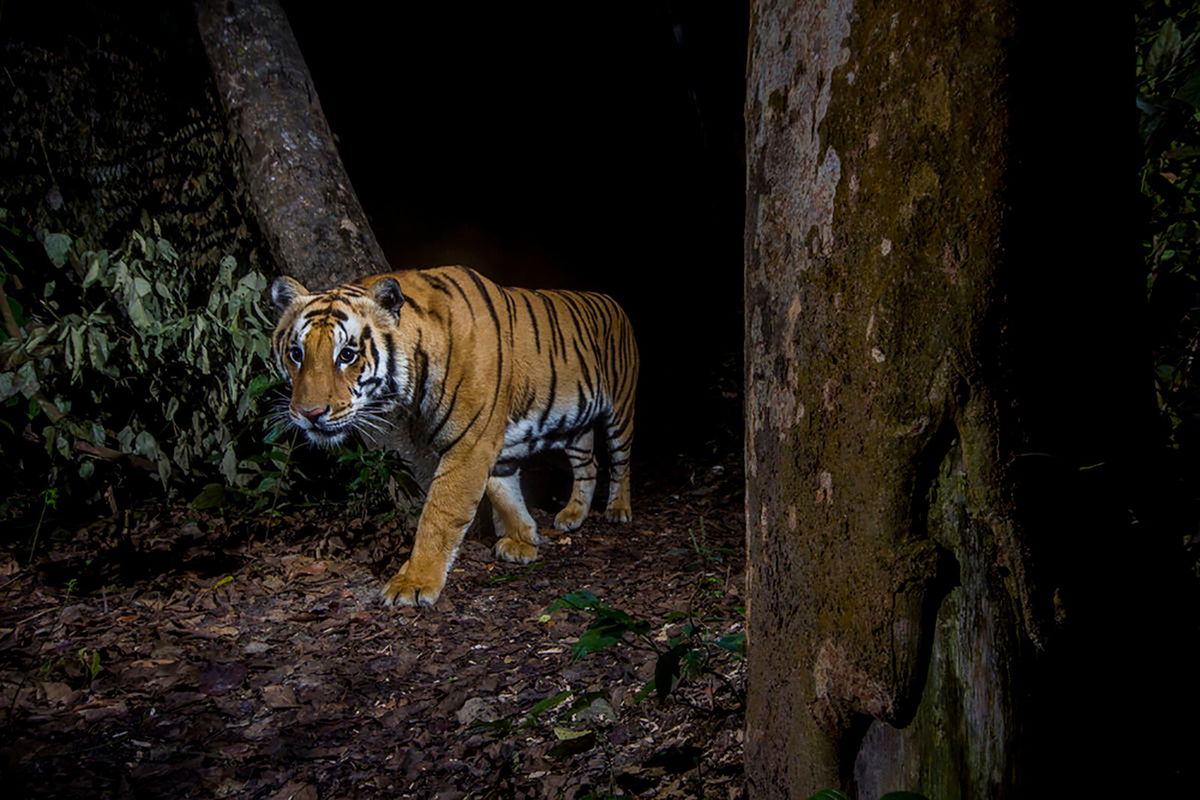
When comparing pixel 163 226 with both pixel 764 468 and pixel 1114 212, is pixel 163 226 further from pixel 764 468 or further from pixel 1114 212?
pixel 1114 212

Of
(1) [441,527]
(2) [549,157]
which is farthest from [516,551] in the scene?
(2) [549,157]

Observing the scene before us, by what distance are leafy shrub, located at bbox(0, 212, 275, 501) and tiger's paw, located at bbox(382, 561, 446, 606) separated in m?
1.23

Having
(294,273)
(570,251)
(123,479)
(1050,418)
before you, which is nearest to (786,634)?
(1050,418)

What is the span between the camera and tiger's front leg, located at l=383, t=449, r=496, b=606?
3.10 m

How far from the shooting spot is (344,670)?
8.54 ft

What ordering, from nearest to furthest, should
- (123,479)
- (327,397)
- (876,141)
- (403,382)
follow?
(876,141)
(327,397)
(403,382)
(123,479)

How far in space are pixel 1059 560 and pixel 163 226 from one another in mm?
4790

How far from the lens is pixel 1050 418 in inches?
45.4

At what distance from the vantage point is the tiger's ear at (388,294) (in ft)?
10.0

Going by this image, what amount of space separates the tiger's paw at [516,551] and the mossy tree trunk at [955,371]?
2515 millimetres

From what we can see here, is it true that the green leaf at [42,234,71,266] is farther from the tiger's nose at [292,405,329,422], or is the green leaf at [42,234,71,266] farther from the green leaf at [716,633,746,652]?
the green leaf at [716,633,746,652]

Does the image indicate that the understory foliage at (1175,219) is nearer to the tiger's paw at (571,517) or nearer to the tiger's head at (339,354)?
the tiger's head at (339,354)

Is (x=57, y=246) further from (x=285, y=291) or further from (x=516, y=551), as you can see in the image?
(x=516, y=551)

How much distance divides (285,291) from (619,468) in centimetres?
220
